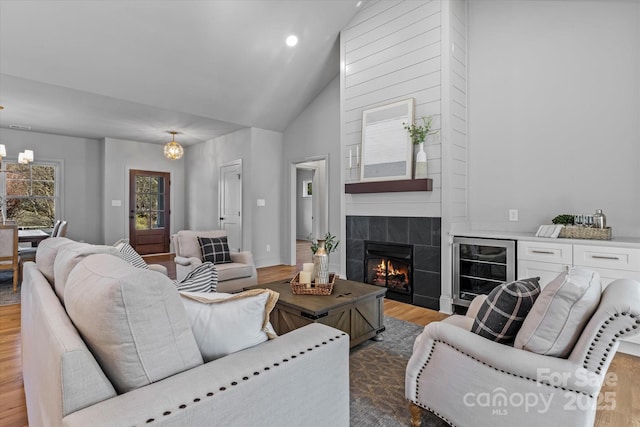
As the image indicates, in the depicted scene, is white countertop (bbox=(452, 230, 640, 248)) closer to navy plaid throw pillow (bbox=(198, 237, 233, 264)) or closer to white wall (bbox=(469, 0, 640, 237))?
white wall (bbox=(469, 0, 640, 237))

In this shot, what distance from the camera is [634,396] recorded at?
81.4 inches

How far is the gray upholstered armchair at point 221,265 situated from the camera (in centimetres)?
377

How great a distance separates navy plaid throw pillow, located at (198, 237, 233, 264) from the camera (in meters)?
3.95

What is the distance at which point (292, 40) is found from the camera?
4.67 m

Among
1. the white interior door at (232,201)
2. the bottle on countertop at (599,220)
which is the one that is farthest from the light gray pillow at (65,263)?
the white interior door at (232,201)

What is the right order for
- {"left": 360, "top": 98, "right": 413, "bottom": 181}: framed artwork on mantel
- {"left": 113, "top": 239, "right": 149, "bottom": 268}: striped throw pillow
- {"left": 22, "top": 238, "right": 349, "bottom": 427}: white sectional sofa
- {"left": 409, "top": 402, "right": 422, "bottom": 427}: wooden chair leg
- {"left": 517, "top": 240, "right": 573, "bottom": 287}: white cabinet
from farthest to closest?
{"left": 360, "top": 98, "right": 413, "bottom": 181}: framed artwork on mantel, {"left": 517, "top": 240, "right": 573, "bottom": 287}: white cabinet, {"left": 113, "top": 239, "right": 149, "bottom": 268}: striped throw pillow, {"left": 409, "top": 402, "right": 422, "bottom": 427}: wooden chair leg, {"left": 22, "top": 238, "right": 349, "bottom": 427}: white sectional sofa

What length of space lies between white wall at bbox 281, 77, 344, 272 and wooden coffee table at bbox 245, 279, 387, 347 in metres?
2.46

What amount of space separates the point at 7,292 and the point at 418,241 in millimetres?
5222

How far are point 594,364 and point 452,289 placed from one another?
94.7 inches

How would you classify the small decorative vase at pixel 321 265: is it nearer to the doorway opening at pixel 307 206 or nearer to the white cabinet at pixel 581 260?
the white cabinet at pixel 581 260

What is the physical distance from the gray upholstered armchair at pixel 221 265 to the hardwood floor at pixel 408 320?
150 centimetres

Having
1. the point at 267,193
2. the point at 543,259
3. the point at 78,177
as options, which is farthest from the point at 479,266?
the point at 78,177

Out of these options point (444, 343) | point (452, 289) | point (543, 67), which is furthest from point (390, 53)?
point (444, 343)

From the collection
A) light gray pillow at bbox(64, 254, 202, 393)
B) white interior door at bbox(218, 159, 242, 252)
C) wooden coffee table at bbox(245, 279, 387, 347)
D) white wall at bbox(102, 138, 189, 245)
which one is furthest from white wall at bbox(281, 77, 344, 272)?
light gray pillow at bbox(64, 254, 202, 393)
